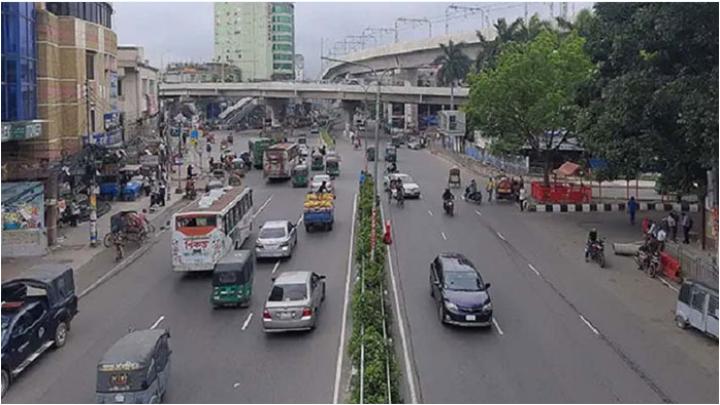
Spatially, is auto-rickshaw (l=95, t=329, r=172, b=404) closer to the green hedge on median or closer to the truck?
the green hedge on median

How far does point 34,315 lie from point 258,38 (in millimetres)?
170122

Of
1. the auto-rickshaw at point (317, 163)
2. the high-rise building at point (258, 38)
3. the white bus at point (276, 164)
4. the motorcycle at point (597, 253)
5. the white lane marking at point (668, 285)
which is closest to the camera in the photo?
the white lane marking at point (668, 285)

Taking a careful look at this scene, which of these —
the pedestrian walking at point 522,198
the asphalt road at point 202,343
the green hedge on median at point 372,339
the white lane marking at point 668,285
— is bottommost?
the asphalt road at point 202,343

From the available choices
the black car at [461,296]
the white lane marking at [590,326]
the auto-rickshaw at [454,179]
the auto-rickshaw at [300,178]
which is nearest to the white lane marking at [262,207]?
the auto-rickshaw at [300,178]

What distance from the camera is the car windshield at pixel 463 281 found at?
74.8ft

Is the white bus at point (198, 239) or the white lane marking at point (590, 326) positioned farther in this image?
the white bus at point (198, 239)

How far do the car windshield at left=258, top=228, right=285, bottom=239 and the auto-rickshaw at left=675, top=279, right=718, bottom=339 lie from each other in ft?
47.8

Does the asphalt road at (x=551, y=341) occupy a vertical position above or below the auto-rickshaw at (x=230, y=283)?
below

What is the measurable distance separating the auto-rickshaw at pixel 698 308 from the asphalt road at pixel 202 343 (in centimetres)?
873

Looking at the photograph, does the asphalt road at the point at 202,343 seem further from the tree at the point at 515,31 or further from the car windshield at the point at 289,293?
the tree at the point at 515,31

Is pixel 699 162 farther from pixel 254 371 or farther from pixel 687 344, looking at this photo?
pixel 254 371

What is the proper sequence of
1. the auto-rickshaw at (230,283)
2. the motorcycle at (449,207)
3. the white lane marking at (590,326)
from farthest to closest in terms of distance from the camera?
the motorcycle at (449,207) → the auto-rickshaw at (230,283) → the white lane marking at (590,326)

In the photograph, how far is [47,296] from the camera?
20641 millimetres

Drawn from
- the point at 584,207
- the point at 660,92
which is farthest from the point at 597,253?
the point at 584,207
